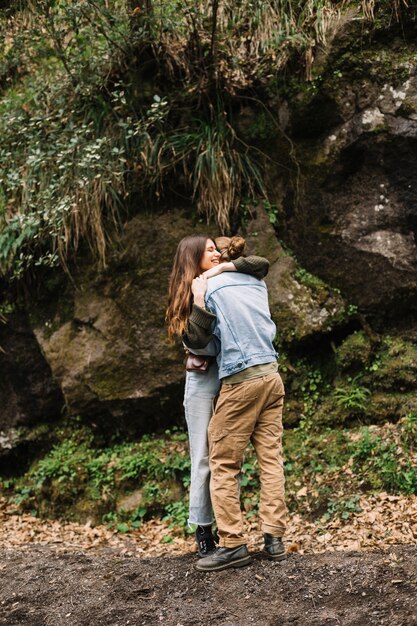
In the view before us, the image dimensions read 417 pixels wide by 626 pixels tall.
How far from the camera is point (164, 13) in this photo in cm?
685

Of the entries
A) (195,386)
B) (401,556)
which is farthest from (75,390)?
(401,556)

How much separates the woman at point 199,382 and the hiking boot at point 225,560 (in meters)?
0.23

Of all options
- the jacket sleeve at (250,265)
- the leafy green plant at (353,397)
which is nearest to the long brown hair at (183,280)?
the jacket sleeve at (250,265)

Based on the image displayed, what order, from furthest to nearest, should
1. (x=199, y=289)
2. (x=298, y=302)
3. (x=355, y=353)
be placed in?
(x=298, y=302)
(x=355, y=353)
(x=199, y=289)

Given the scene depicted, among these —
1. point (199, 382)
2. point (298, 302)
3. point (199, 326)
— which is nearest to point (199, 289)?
point (199, 326)

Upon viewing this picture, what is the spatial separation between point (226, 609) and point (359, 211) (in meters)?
4.31

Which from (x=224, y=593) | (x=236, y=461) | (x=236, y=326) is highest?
(x=236, y=326)

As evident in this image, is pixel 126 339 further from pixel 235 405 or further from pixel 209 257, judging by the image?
pixel 235 405

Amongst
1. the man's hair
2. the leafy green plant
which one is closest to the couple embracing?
the man's hair

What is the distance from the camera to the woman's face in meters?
4.48

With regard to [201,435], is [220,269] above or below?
above

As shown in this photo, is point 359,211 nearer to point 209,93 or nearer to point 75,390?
point 209,93

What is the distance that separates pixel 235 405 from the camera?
4137 mm

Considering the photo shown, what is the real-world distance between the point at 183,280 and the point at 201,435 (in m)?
1.14
